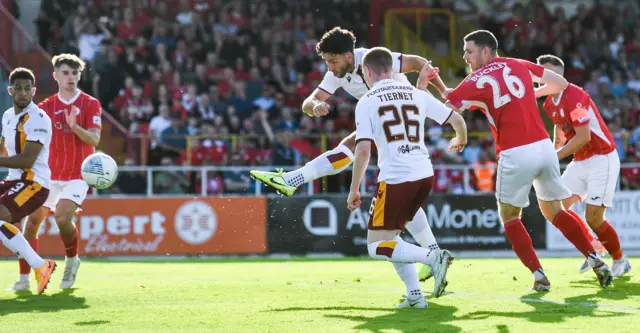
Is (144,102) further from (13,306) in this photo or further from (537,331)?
(537,331)

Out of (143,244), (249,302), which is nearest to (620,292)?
(249,302)

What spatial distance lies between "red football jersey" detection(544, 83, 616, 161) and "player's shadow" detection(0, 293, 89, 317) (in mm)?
5053

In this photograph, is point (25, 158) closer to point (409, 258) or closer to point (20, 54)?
point (409, 258)

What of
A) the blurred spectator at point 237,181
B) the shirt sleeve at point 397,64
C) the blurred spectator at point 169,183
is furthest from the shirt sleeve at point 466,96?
the blurred spectator at point 169,183

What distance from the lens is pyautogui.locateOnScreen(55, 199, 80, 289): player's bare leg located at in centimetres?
1034

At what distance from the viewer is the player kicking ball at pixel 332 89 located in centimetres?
929

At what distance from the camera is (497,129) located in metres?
8.98

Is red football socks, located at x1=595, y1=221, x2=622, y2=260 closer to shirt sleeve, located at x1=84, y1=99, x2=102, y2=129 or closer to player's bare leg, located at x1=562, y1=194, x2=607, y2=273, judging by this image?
A: player's bare leg, located at x1=562, y1=194, x2=607, y2=273

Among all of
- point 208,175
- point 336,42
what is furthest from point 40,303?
point 208,175

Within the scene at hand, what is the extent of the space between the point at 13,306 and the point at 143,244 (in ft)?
29.0

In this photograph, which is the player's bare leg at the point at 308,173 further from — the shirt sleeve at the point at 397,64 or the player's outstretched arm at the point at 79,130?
the player's outstretched arm at the point at 79,130

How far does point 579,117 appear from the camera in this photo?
10023 millimetres

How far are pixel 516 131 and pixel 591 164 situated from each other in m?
2.29

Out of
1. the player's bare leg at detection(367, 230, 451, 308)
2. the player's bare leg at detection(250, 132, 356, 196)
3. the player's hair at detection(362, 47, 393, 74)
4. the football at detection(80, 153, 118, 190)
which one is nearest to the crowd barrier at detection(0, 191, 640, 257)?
the football at detection(80, 153, 118, 190)
